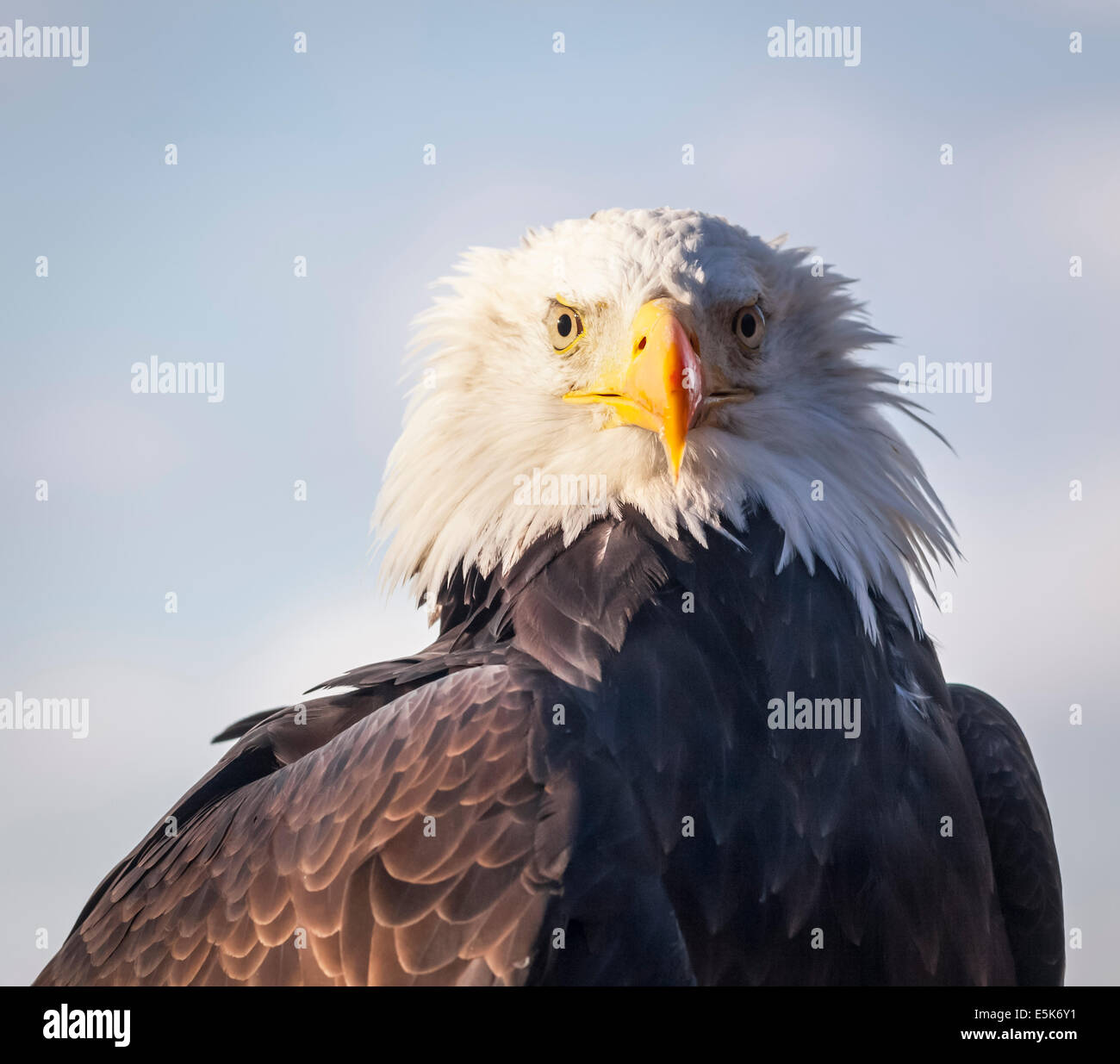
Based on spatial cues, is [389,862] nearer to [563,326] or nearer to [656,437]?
[656,437]

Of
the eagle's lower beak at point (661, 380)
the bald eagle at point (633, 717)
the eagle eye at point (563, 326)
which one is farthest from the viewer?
the eagle eye at point (563, 326)

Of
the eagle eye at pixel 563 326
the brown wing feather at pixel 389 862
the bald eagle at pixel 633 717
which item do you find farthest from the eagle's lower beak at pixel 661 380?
the brown wing feather at pixel 389 862

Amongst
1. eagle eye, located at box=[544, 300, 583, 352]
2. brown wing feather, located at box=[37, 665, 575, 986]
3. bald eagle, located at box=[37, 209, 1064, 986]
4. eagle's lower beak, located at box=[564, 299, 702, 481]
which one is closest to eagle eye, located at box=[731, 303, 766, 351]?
bald eagle, located at box=[37, 209, 1064, 986]

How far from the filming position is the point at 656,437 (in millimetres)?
4418

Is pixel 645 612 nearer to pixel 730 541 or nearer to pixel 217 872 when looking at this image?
pixel 730 541

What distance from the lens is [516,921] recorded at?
11.4 ft

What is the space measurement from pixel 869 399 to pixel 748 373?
0.54 meters

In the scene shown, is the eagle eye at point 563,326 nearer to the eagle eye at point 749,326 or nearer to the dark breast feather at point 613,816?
the eagle eye at point 749,326

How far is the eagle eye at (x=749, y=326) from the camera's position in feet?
15.2

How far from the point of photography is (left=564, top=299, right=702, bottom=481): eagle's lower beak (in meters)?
4.16

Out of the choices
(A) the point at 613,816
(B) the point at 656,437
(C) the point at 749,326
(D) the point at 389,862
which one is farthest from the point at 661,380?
(D) the point at 389,862

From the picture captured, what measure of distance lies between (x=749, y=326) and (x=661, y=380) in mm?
643

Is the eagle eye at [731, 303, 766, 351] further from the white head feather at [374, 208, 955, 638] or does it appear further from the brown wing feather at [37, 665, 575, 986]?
the brown wing feather at [37, 665, 575, 986]

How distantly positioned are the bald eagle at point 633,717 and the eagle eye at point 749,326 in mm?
13
